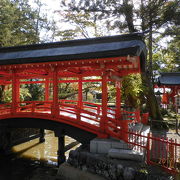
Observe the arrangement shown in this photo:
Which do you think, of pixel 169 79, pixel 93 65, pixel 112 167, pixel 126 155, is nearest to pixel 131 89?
pixel 93 65

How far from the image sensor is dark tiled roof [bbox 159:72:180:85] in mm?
21953

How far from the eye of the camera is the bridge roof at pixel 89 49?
672cm

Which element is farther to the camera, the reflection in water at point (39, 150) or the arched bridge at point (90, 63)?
the reflection in water at point (39, 150)

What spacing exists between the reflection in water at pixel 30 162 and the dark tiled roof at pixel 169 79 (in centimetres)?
1578

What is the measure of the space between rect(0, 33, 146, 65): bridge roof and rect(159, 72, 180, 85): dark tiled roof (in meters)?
15.4

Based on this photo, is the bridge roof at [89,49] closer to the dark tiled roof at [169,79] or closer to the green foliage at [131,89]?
the green foliage at [131,89]

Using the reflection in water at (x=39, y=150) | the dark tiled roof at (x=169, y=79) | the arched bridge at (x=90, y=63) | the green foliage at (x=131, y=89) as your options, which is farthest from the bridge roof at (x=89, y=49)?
the dark tiled roof at (x=169, y=79)

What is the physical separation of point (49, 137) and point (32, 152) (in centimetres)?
357

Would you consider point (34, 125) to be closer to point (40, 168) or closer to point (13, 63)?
point (40, 168)

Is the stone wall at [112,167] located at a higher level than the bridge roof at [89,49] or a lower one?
lower

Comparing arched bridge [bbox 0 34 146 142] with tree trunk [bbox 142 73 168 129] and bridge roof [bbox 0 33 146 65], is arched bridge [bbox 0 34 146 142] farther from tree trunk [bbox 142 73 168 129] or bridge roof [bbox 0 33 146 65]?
tree trunk [bbox 142 73 168 129]

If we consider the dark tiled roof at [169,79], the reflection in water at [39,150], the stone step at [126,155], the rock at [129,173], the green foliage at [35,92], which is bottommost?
the reflection in water at [39,150]

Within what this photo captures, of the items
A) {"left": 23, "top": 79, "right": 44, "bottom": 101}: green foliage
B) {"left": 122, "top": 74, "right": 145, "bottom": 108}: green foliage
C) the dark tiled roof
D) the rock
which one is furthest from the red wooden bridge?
the dark tiled roof

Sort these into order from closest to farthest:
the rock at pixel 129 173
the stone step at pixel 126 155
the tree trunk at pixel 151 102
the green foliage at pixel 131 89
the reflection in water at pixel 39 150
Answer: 1. the rock at pixel 129 173
2. the stone step at pixel 126 155
3. the reflection in water at pixel 39 150
4. the green foliage at pixel 131 89
5. the tree trunk at pixel 151 102
